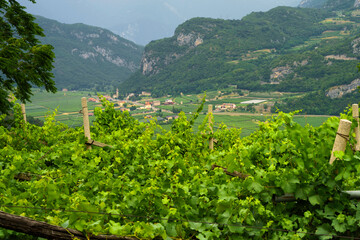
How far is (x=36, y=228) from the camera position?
83.4 inches

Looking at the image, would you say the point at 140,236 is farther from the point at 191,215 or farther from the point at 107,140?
the point at 107,140

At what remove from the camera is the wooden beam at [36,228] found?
6.79 feet

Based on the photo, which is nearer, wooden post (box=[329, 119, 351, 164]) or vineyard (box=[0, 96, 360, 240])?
vineyard (box=[0, 96, 360, 240])

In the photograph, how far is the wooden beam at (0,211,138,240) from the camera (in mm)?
2068

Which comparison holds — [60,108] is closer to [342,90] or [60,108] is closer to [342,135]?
[342,90]

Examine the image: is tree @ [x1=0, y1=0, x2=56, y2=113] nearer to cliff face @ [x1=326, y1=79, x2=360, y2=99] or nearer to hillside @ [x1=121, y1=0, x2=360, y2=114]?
hillside @ [x1=121, y1=0, x2=360, y2=114]

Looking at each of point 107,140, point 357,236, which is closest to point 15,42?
point 107,140

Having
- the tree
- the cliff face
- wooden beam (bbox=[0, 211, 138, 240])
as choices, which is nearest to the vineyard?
wooden beam (bbox=[0, 211, 138, 240])

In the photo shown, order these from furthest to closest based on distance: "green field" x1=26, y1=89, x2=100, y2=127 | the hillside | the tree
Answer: the hillside, "green field" x1=26, y1=89, x2=100, y2=127, the tree

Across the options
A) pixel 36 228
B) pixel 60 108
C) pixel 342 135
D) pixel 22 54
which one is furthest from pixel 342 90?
pixel 36 228

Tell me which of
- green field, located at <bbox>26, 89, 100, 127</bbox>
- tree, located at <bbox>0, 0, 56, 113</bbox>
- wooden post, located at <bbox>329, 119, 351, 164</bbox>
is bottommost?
green field, located at <bbox>26, 89, 100, 127</bbox>

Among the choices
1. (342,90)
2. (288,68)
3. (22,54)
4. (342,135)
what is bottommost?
(342,90)

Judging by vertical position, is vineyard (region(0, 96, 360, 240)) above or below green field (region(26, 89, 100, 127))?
above

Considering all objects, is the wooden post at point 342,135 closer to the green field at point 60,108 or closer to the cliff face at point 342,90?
the green field at point 60,108
